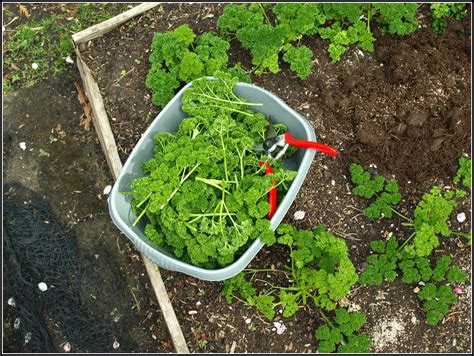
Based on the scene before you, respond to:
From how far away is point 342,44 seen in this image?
10.5ft

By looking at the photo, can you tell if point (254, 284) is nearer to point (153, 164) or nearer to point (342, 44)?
point (153, 164)

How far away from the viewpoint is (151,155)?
8.88ft

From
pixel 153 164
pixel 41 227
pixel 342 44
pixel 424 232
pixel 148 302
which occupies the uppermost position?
pixel 342 44

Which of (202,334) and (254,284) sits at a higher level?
(254,284)

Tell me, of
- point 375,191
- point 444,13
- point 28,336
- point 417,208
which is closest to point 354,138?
point 375,191

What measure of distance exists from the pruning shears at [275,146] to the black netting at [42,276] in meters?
1.24

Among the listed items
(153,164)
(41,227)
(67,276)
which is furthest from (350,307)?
(41,227)

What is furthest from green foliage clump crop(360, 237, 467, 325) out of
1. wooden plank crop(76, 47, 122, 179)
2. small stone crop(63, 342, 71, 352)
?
small stone crop(63, 342, 71, 352)

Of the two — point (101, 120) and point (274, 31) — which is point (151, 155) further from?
point (274, 31)

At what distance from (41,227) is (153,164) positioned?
1034 mm

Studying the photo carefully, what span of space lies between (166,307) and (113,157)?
844 mm

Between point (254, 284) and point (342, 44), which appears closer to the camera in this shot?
point (254, 284)

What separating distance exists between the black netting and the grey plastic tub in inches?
30.0

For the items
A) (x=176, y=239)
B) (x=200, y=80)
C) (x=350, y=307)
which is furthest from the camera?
(x=350, y=307)
